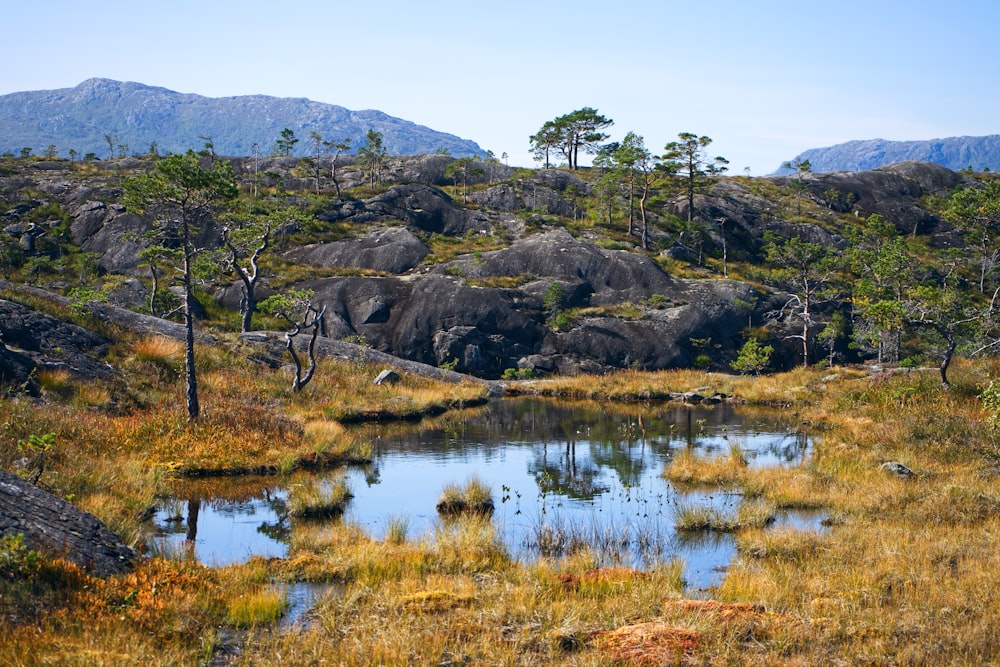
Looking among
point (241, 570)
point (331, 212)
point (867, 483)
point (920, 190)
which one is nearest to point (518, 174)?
point (331, 212)

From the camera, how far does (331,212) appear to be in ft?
287

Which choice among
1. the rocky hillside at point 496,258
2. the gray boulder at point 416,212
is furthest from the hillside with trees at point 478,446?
the gray boulder at point 416,212

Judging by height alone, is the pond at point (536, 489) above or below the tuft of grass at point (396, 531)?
below

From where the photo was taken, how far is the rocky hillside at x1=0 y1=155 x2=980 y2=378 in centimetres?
5909

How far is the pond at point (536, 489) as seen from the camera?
16.0 m

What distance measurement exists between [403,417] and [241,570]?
75.8 ft

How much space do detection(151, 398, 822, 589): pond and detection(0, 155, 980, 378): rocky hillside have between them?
40.1ft

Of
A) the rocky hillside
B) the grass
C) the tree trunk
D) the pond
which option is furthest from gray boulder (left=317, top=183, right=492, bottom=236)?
the grass

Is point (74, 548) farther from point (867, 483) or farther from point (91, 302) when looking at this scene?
point (91, 302)

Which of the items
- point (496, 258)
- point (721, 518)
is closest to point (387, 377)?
point (721, 518)

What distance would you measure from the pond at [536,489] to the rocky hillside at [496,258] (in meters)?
12.2

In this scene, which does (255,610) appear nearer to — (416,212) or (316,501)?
(316,501)

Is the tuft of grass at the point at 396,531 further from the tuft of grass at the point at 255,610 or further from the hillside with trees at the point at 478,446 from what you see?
the tuft of grass at the point at 255,610

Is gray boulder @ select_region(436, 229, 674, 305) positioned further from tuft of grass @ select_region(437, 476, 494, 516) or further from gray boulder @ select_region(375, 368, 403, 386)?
tuft of grass @ select_region(437, 476, 494, 516)
